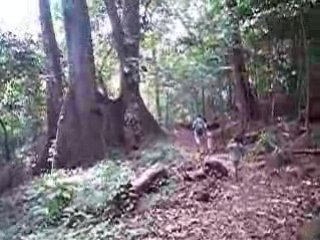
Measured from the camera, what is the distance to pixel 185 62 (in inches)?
965

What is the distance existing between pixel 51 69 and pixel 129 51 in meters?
2.32

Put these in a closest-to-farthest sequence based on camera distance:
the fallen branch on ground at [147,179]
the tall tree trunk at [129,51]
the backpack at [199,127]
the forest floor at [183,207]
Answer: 1. the forest floor at [183,207]
2. the fallen branch on ground at [147,179]
3. the backpack at [199,127]
4. the tall tree trunk at [129,51]

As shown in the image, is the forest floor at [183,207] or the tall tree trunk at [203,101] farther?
the tall tree trunk at [203,101]

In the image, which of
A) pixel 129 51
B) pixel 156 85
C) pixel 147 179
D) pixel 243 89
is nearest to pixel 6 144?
pixel 129 51

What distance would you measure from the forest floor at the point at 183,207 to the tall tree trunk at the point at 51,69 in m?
4.58

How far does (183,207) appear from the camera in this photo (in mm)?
9438

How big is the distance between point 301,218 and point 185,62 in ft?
54.1

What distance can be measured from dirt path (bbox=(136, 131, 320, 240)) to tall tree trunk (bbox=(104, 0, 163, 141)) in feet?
23.6

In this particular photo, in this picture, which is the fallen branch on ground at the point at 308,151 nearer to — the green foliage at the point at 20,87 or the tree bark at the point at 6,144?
the green foliage at the point at 20,87

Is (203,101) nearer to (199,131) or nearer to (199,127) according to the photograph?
(199,131)

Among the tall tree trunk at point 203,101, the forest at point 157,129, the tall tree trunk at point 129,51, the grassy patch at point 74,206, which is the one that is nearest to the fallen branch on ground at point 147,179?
the forest at point 157,129

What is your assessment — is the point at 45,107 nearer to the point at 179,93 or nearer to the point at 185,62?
the point at 185,62

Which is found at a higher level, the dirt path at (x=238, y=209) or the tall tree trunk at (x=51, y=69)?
the tall tree trunk at (x=51, y=69)

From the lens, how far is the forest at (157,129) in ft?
30.4
